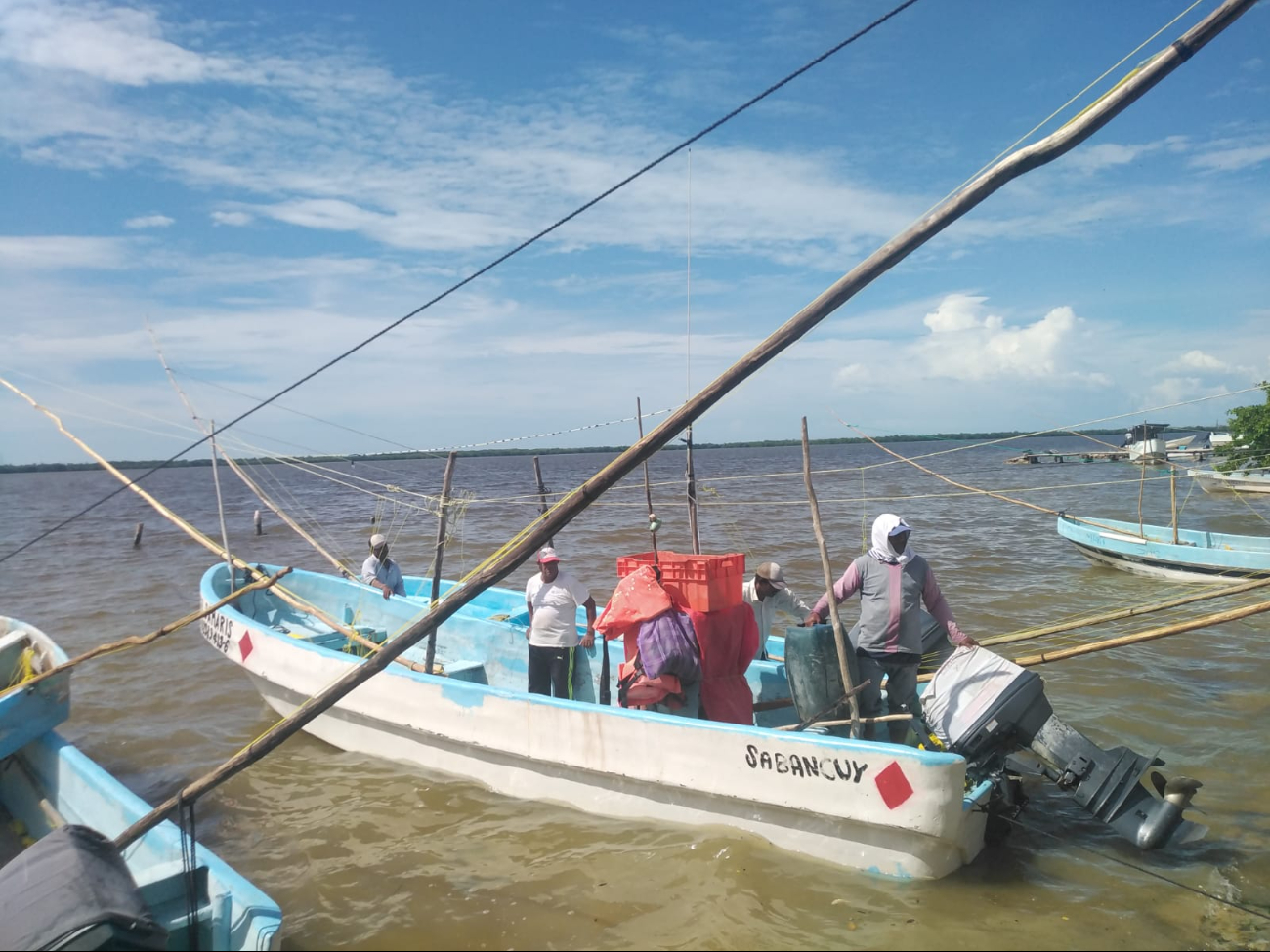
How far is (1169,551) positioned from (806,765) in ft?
41.4

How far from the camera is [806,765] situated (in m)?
4.74

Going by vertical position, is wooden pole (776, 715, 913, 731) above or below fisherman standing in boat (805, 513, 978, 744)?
below

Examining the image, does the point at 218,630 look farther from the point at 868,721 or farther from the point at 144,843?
the point at 868,721

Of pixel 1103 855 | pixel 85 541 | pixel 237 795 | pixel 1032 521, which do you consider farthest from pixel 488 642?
pixel 85 541

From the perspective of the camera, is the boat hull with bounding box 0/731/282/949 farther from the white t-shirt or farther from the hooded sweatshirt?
the hooded sweatshirt

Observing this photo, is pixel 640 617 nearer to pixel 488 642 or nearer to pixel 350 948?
pixel 350 948

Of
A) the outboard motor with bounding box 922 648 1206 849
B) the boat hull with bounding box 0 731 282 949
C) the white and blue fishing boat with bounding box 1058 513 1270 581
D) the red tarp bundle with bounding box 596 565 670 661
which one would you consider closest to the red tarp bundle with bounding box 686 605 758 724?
the red tarp bundle with bounding box 596 565 670 661

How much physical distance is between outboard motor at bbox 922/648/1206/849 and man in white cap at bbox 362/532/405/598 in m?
6.24

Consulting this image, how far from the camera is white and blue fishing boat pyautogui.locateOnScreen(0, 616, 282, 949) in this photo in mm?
3135

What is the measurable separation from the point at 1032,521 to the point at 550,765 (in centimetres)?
2218

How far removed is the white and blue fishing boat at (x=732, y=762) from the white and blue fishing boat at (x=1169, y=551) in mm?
9778

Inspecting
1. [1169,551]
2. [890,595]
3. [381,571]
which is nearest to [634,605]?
[890,595]

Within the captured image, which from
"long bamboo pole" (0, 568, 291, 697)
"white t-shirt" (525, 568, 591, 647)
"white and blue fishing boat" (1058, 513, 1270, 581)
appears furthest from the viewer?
"white and blue fishing boat" (1058, 513, 1270, 581)

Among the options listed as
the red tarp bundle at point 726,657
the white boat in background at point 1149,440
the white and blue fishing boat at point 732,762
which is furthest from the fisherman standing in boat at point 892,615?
the white boat in background at point 1149,440
